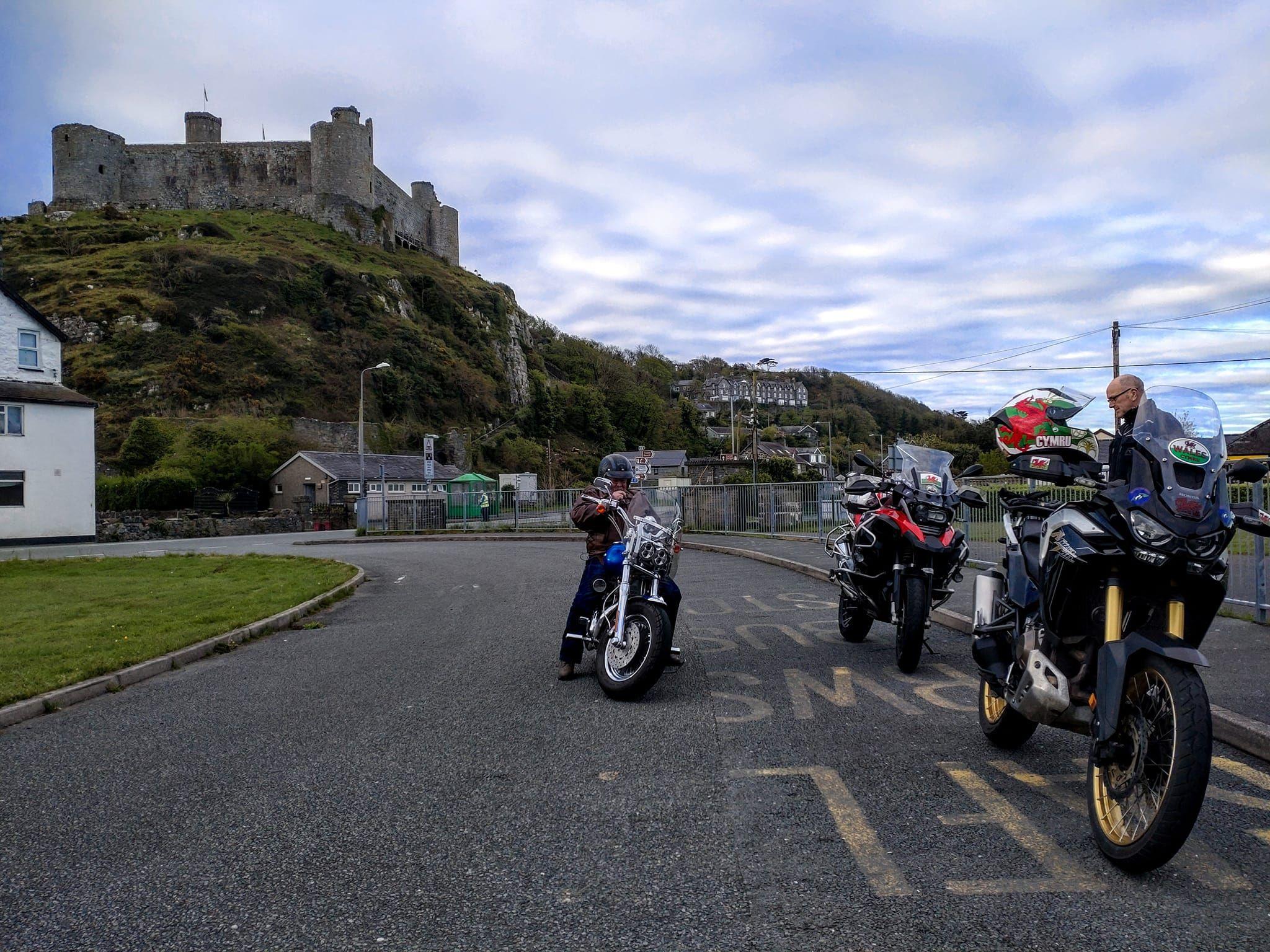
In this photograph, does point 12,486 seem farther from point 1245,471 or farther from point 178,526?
point 1245,471

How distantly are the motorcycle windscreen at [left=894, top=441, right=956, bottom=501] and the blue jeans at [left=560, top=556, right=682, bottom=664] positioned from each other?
209 centimetres

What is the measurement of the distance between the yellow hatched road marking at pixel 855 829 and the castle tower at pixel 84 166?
123420 millimetres

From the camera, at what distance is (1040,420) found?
4.39m

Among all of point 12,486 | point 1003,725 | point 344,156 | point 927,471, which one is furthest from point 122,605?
point 344,156

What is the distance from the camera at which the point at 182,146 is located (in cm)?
11075

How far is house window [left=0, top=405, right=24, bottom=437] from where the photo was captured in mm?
35156

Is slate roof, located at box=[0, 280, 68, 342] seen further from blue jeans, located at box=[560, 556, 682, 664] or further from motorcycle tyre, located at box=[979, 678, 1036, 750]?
motorcycle tyre, located at box=[979, 678, 1036, 750]

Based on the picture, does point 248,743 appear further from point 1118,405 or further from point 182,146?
point 182,146

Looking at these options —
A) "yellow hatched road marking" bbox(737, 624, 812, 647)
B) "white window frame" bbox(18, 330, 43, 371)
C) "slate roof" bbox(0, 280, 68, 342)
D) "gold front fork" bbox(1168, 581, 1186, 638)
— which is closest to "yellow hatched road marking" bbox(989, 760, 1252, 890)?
"gold front fork" bbox(1168, 581, 1186, 638)

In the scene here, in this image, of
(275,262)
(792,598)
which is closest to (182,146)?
(275,262)

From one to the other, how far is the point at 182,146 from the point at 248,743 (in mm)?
125522

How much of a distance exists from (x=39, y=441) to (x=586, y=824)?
40.0 metres

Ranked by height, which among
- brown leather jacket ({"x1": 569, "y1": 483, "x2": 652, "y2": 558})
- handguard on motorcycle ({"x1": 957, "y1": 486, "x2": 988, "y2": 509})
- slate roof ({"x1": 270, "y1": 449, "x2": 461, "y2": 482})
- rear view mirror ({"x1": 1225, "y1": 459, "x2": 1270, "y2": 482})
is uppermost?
slate roof ({"x1": 270, "y1": 449, "x2": 461, "y2": 482})

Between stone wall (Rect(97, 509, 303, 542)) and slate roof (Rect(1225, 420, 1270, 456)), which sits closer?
slate roof (Rect(1225, 420, 1270, 456))
